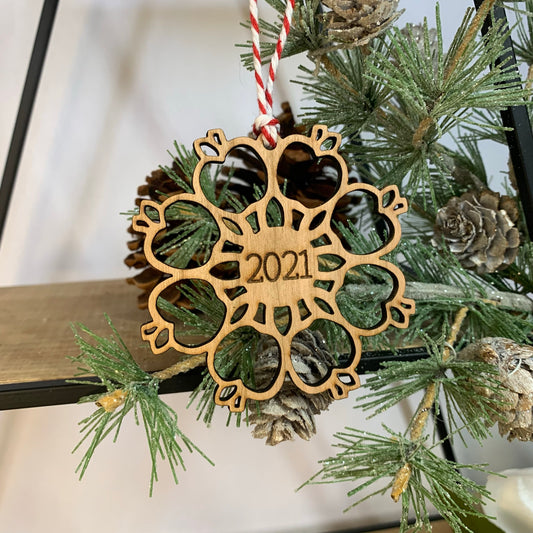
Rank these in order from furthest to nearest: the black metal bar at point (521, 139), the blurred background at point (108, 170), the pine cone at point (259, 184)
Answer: the blurred background at point (108, 170)
the pine cone at point (259, 184)
the black metal bar at point (521, 139)

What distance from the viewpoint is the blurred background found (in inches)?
25.4

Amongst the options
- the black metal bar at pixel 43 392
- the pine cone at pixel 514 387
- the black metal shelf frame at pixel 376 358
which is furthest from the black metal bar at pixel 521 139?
the black metal bar at pixel 43 392

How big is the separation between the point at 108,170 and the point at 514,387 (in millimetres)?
528

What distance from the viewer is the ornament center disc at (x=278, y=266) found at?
12.4 inches

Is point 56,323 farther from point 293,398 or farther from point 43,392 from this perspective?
point 293,398

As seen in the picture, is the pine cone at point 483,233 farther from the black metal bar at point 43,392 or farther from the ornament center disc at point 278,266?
the black metal bar at point 43,392

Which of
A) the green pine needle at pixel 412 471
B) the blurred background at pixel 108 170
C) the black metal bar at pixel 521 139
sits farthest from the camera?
the blurred background at pixel 108 170

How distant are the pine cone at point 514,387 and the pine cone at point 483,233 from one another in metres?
0.12

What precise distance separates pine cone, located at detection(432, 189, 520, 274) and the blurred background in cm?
32

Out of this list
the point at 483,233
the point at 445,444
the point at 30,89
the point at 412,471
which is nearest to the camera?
the point at 412,471

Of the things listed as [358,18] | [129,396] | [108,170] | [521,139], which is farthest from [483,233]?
[108,170]

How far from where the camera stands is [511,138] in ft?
1.28

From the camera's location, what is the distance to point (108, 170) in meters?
0.66

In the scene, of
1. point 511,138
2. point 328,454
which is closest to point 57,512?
point 328,454
